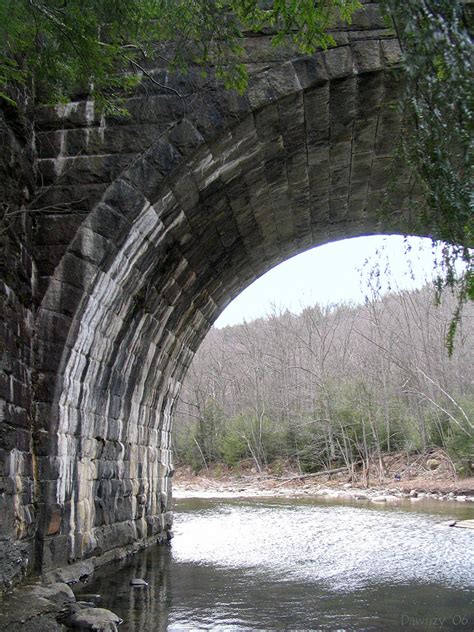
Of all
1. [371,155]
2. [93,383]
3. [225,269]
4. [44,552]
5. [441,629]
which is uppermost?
[371,155]

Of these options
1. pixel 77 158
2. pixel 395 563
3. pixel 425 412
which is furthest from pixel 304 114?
pixel 425 412

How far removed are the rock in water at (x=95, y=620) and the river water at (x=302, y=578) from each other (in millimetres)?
122

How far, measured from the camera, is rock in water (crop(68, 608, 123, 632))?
509cm

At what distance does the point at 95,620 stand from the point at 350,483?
63.5 ft

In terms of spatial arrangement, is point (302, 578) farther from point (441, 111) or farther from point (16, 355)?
point (441, 111)

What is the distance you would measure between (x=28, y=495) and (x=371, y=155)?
5091 mm

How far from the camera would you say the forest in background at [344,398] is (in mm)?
24156

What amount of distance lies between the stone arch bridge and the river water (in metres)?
0.96

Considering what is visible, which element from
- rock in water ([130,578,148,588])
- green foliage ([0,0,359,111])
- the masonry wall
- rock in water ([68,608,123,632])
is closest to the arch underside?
the masonry wall

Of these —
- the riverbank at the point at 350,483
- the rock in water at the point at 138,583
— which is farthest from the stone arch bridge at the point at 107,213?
the riverbank at the point at 350,483

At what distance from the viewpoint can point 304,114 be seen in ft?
21.5

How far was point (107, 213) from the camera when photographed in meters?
6.20

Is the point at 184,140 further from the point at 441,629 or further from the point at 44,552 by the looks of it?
the point at 441,629

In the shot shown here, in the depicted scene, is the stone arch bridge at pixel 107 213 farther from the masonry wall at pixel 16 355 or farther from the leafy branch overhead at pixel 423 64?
the leafy branch overhead at pixel 423 64
